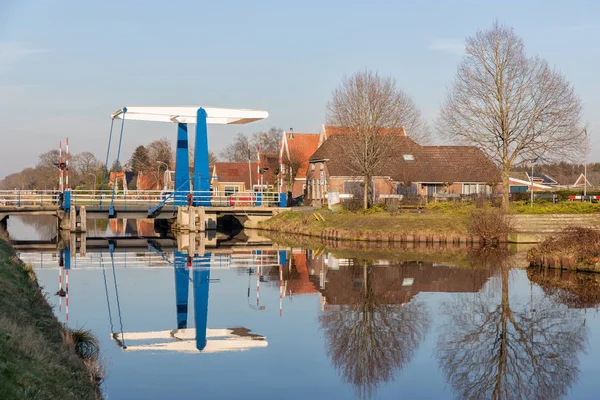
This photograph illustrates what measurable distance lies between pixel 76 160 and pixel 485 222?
76.4m

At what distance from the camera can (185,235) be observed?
34.4 m

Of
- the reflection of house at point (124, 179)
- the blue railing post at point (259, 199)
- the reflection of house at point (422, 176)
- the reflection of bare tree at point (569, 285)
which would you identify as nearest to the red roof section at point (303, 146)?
the reflection of house at point (422, 176)

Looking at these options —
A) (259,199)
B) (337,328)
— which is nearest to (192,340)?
(337,328)

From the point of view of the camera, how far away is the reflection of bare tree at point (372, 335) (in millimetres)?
9992

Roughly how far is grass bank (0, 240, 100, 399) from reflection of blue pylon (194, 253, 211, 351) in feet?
7.90

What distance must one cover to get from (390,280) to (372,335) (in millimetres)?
6553

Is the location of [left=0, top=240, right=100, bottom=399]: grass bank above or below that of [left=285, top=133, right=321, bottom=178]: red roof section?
below

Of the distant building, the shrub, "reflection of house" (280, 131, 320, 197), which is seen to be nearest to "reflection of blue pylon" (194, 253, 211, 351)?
the shrub

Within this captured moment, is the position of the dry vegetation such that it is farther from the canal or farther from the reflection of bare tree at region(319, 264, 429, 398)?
the reflection of bare tree at region(319, 264, 429, 398)

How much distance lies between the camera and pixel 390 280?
61.1 feet

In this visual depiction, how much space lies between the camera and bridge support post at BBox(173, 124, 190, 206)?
34906 millimetres

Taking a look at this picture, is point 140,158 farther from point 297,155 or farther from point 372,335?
point 372,335

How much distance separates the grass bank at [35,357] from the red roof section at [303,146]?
155ft

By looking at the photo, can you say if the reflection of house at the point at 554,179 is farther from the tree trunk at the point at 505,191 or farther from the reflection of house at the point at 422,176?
the tree trunk at the point at 505,191
